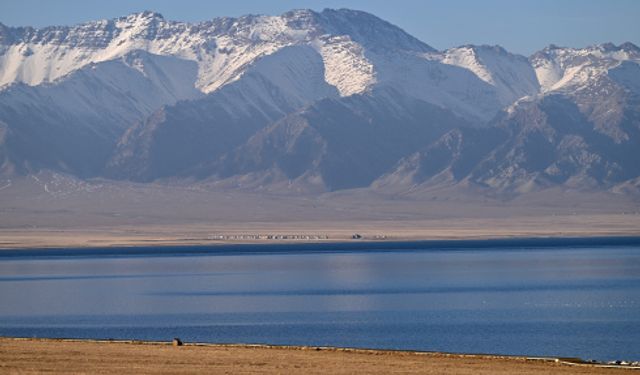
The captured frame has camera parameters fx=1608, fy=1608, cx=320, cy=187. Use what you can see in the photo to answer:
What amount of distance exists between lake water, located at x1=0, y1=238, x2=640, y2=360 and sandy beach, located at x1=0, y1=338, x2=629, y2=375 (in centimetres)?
773

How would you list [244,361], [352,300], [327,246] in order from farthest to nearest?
[327,246], [352,300], [244,361]

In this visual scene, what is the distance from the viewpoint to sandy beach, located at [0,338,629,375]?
1775 inches

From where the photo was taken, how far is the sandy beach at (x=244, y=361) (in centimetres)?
4509

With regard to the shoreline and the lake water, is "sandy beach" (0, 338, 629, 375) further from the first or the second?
the shoreline

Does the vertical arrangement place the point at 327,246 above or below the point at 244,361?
above

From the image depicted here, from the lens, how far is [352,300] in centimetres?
8706

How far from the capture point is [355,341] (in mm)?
61500

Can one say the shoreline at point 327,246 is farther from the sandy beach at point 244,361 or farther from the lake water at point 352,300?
the sandy beach at point 244,361

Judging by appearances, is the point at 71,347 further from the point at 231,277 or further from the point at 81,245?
the point at 81,245

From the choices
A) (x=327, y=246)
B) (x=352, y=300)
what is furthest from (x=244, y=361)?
(x=327, y=246)

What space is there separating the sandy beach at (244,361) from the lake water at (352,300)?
7734mm

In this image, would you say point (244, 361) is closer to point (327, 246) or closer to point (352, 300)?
point (352, 300)

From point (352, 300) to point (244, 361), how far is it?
1564 inches

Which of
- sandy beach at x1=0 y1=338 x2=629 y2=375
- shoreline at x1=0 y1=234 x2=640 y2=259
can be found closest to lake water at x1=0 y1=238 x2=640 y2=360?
sandy beach at x1=0 y1=338 x2=629 y2=375
